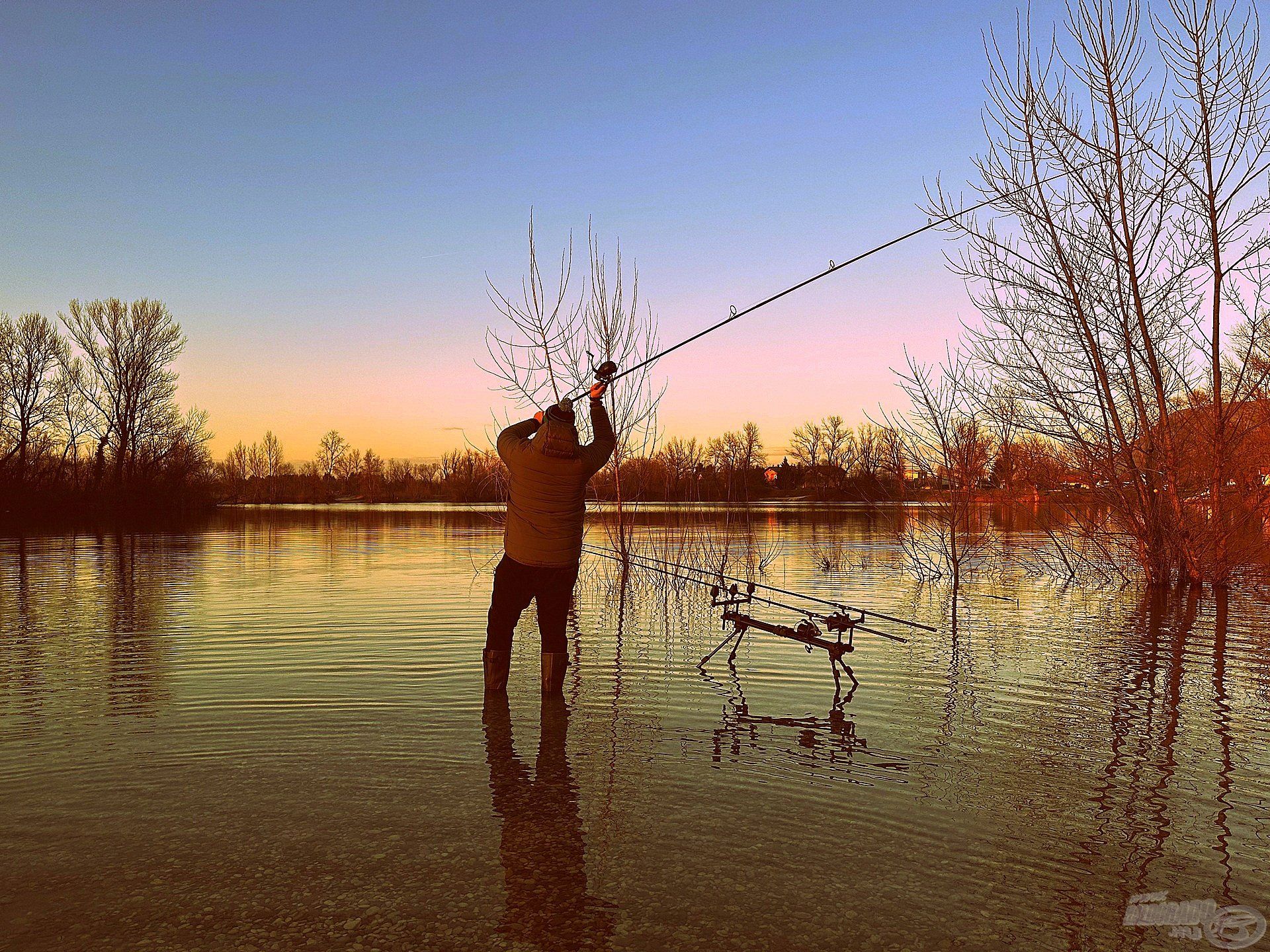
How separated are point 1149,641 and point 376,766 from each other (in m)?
8.39

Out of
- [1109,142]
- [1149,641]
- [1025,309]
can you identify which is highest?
[1109,142]

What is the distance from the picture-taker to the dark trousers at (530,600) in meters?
7.28

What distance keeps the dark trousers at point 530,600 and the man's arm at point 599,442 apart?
78cm

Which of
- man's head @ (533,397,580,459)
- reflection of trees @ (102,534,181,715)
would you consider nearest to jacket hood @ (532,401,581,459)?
man's head @ (533,397,580,459)

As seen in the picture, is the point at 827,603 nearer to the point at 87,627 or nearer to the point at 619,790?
the point at 619,790

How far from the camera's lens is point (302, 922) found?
358 centimetres

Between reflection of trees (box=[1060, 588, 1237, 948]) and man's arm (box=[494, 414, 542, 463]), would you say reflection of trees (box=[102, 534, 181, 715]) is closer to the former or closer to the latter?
man's arm (box=[494, 414, 542, 463])

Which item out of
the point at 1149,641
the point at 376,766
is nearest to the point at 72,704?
the point at 376,766

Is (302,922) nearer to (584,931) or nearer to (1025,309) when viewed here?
(584,931)

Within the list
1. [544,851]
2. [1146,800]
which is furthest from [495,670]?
[1146,800]

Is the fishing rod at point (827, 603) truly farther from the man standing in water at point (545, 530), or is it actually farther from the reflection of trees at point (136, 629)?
the reflection of trees at point (136, 629)

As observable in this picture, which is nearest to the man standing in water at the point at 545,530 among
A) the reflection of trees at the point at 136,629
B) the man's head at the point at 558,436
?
the man's head at the point at 558,436

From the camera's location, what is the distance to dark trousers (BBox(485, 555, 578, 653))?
728 centimetres

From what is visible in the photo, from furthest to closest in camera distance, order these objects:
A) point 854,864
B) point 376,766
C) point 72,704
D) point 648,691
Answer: point 648,691 → point 72,704 → point 376,766 → point 854,864
